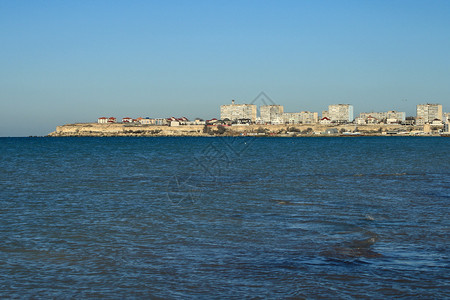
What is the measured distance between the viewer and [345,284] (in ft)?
27.3

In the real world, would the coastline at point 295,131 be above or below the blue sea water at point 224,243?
above

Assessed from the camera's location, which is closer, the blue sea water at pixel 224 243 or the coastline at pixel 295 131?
the blue sea water at pixel 224 243

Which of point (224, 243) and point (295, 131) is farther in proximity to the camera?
point (295, 131)

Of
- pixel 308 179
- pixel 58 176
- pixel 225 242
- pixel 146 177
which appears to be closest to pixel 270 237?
pixel 225 242

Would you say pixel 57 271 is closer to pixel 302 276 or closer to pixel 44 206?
pixel 302 276

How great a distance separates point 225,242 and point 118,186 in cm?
1363

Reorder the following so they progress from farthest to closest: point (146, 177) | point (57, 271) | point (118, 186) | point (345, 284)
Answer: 1. point (146, 177)
2. point (118, 186)
3. point (57, 271)
4. point (345, 284)

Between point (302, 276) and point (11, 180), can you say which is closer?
point (302, 276)

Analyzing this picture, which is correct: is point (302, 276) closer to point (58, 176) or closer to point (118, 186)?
point (118, 186)

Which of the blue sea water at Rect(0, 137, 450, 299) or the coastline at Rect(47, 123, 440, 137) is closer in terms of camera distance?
the blue sea water at Rect(0, 137, 450, 299)

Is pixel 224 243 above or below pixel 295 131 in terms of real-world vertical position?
below

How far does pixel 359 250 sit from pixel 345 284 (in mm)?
2505

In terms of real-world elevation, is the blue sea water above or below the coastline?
below

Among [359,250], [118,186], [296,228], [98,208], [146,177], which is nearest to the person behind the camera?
[359,250]
